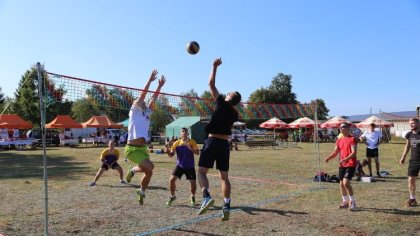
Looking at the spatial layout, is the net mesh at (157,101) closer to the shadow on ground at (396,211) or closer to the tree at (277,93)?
the shadow on ground at (396,211)

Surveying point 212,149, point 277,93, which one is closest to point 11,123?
point 212,149

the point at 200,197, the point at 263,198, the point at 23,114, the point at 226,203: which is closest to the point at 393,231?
the point at 226,203

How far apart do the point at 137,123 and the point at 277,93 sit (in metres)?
72.5

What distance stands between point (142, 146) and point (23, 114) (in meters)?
47.0

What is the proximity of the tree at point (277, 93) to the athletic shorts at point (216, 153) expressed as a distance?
6881 centimetres

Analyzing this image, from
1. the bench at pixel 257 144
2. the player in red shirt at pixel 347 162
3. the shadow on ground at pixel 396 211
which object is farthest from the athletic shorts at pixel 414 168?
the bench at pixel 257 144

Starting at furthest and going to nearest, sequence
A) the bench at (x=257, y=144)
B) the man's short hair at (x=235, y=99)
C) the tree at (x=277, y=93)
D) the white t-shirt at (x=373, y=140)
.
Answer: the tree at (x=277, y=93), the bench at (x=257, y=144), the white t-shirt at (x=373, y=140), the man's short hair at (x=235, y=99)

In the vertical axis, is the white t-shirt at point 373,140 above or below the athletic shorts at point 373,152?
above

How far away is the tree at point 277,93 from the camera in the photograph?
7556 centimetres

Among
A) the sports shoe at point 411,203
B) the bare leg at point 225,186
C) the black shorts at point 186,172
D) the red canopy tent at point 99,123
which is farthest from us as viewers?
the red canopy tent at point 99,123

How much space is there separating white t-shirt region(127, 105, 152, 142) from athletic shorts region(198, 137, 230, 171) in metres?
1.60

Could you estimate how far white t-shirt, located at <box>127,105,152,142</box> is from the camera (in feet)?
24.2

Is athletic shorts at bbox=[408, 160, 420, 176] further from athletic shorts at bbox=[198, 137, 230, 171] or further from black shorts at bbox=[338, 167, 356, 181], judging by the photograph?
athletic shorts at bbox=[198, 137, 230, 171]

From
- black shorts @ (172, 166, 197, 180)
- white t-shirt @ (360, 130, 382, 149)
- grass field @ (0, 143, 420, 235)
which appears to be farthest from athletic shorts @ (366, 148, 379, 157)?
black shorts @ (172, 166, 197, 180)
